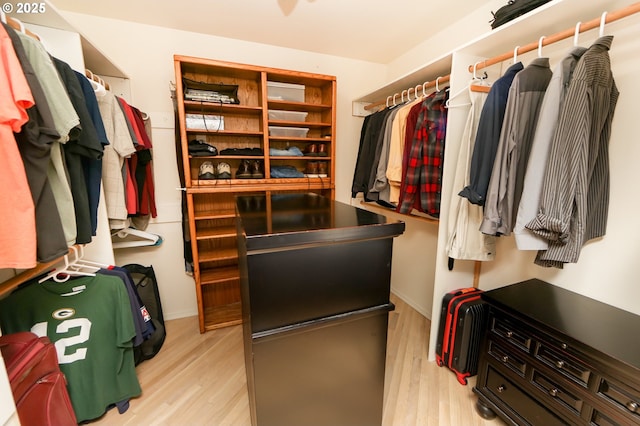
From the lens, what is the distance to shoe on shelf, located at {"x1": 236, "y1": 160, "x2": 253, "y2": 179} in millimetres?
2014

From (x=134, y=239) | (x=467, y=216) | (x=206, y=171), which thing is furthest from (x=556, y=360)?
(x=134, y=239)

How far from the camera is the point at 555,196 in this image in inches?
39.1

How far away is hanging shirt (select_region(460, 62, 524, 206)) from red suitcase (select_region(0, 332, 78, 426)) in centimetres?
198

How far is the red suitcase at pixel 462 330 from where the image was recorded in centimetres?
156

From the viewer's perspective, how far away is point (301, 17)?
6.03 ft

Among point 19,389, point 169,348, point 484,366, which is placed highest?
point 19,389

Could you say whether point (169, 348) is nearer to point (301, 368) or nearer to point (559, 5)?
point (301, 368)

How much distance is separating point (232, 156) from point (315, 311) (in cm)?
152

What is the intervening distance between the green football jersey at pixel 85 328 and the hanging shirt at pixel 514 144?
1.93m

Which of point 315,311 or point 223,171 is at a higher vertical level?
point 223,171

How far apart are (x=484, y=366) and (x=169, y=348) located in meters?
2.08

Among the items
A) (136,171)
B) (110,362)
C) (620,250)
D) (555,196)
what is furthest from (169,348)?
(620,250)

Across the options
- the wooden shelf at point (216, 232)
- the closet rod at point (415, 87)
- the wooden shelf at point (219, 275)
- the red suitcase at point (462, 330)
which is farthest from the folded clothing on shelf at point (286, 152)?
the red suitcase at point (462, 330)

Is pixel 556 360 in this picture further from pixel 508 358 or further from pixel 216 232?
pixel 216 232
